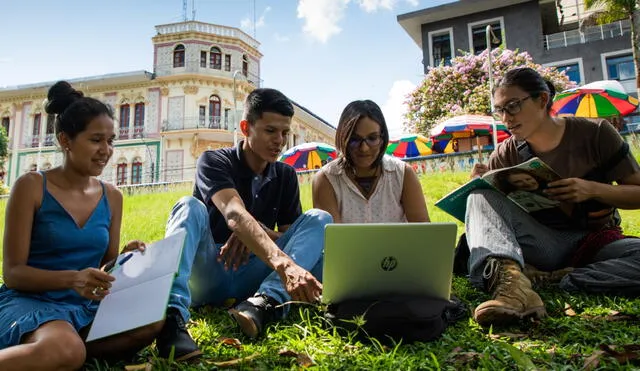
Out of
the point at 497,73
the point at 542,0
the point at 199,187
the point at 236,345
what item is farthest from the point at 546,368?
the point at 542,0

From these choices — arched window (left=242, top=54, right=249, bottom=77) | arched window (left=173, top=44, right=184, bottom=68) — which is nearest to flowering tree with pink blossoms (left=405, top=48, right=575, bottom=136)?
arched window (left=242, top=54, right=249, bottom=77)

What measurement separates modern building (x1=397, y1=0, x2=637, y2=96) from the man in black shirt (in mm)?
20813

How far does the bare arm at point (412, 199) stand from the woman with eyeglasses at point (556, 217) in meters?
0.34

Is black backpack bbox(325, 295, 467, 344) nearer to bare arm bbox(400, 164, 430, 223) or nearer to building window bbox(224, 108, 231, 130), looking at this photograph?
bare arm bbox(400, 164, 430, 223)

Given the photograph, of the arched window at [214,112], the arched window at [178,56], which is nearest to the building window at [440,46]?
the arched window at [214,112]

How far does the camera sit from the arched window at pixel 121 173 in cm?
2536

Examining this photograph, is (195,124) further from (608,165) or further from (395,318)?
(395,318)

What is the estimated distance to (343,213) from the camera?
109 inches

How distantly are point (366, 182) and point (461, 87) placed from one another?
17.3 meters

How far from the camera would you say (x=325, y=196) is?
9.06 feet

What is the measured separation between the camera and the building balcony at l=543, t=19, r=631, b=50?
2103 centimetres

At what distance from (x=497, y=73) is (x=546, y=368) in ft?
60.2

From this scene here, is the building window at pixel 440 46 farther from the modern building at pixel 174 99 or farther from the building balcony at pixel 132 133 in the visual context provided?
the building balcony at pixel 132 133

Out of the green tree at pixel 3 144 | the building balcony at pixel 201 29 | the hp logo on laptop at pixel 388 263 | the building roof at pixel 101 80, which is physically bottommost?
the hp logo on laptop at pixel 388 263
